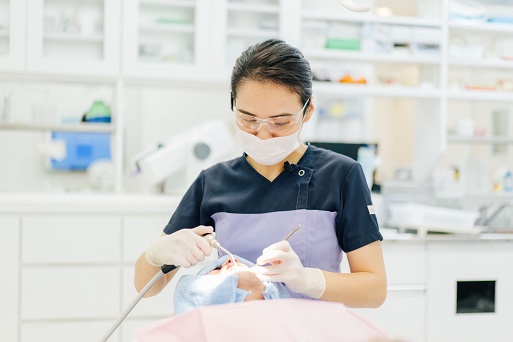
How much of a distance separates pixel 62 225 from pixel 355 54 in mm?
1668

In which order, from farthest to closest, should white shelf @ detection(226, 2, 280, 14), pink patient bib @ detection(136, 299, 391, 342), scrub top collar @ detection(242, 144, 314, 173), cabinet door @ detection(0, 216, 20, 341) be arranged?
1. white shelf @ detection(226, 2, 280, 14)
2. cabinet door @ detection(0, 216, 20, 341)
3. scrub top collar @ detection(242, 144, 314, 173)
4. pink patient bib @ detection(136, 299, 391, 342)

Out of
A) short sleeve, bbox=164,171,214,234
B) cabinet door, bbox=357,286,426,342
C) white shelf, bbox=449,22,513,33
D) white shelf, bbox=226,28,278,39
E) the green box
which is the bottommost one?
cabinet door, bbox=357,286,426,342

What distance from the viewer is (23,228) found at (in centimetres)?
270

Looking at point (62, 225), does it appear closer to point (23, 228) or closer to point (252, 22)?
point (23, 228)

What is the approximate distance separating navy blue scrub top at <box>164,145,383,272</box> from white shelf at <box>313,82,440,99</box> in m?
1.80

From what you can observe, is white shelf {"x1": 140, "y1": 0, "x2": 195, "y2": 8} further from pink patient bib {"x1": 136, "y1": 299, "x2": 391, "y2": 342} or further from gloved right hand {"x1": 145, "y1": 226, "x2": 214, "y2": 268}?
pink patient bib {"x1": 136, "y1": 299, "x2": 391, "y2": 342}

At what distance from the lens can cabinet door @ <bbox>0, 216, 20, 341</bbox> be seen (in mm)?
2672

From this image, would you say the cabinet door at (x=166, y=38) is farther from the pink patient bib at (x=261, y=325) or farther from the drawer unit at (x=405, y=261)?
the pink patient bib at (x=261, y=325)

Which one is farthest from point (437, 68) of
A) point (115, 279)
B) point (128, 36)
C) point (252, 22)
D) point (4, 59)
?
point (4, 59)

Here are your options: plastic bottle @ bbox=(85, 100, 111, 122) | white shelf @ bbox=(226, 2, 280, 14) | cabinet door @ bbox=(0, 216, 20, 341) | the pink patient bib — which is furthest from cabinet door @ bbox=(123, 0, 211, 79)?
the pink patient bib

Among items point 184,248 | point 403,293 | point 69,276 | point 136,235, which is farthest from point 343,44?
point 184,248

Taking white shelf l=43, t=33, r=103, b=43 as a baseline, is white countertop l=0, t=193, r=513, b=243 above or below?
below

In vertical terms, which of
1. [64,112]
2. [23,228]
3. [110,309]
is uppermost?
[64,112]

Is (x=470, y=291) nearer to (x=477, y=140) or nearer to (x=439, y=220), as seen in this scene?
(x=439, y=220)
